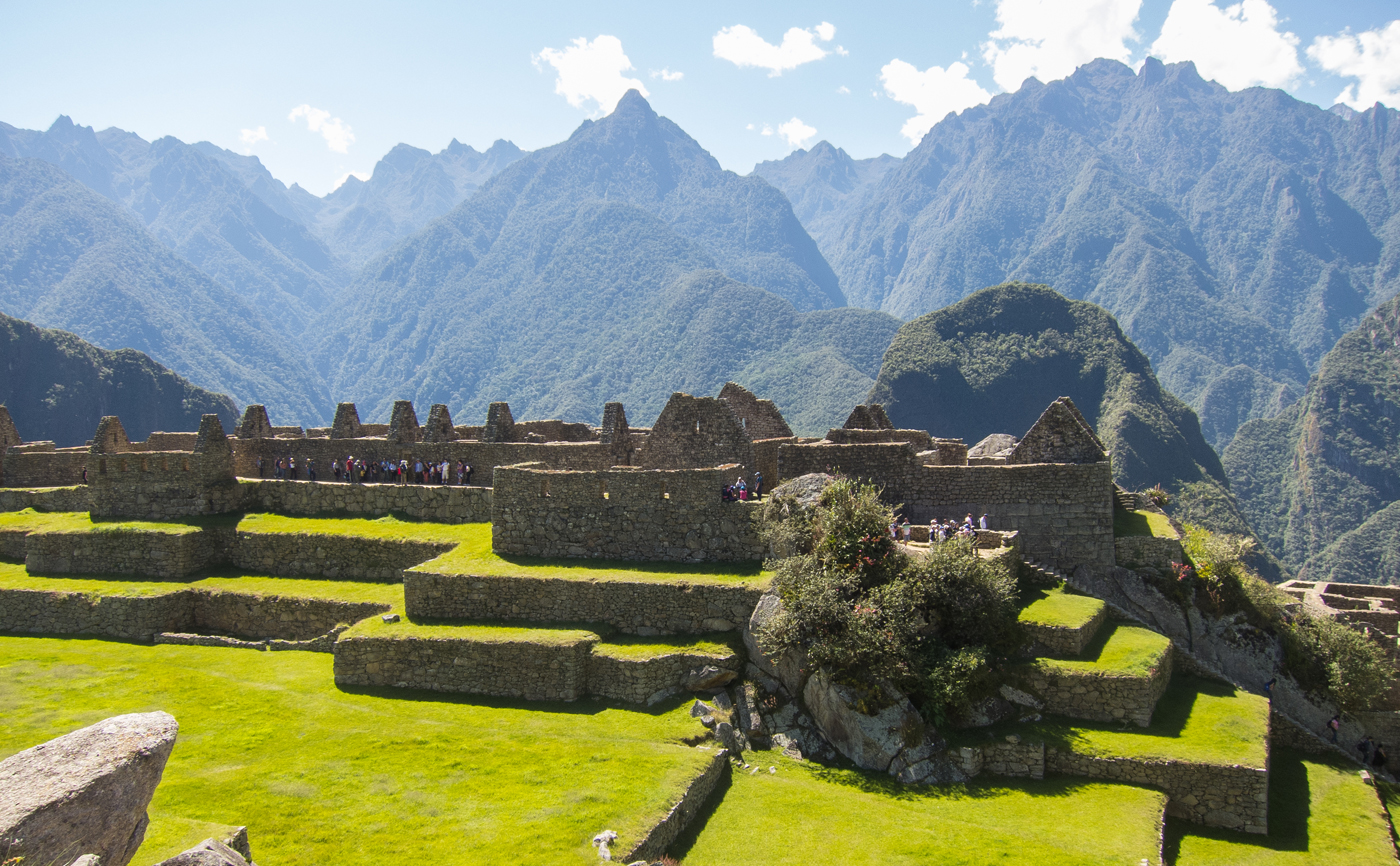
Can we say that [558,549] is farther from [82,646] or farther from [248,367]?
[248,367]

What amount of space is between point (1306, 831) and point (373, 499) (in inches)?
1004

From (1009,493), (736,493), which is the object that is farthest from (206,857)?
(1009,493)

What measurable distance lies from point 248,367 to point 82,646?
588 ft

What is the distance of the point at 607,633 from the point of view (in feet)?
63.8

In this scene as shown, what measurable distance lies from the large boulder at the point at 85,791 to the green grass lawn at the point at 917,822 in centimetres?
802

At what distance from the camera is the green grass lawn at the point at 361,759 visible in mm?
12617

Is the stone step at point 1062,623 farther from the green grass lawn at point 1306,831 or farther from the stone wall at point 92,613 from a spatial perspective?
the stone wall at point 92,613

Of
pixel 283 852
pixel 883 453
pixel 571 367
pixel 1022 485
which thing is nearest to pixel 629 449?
pixel 883 453

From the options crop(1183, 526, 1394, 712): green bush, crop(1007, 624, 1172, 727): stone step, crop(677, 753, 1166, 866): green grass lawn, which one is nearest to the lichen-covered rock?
crop(677, 753, 1166, 866): green grass lawn

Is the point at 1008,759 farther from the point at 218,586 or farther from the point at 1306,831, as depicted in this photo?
the point at 218,586

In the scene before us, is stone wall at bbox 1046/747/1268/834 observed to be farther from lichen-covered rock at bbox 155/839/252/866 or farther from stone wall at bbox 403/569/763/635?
lichen-covered rock at bbox 155/839/252/866

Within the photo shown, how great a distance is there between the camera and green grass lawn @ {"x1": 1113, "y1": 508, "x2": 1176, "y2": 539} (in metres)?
23.6

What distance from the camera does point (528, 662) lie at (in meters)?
18.5

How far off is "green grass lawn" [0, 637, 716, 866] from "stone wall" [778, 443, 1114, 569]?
9.05m
